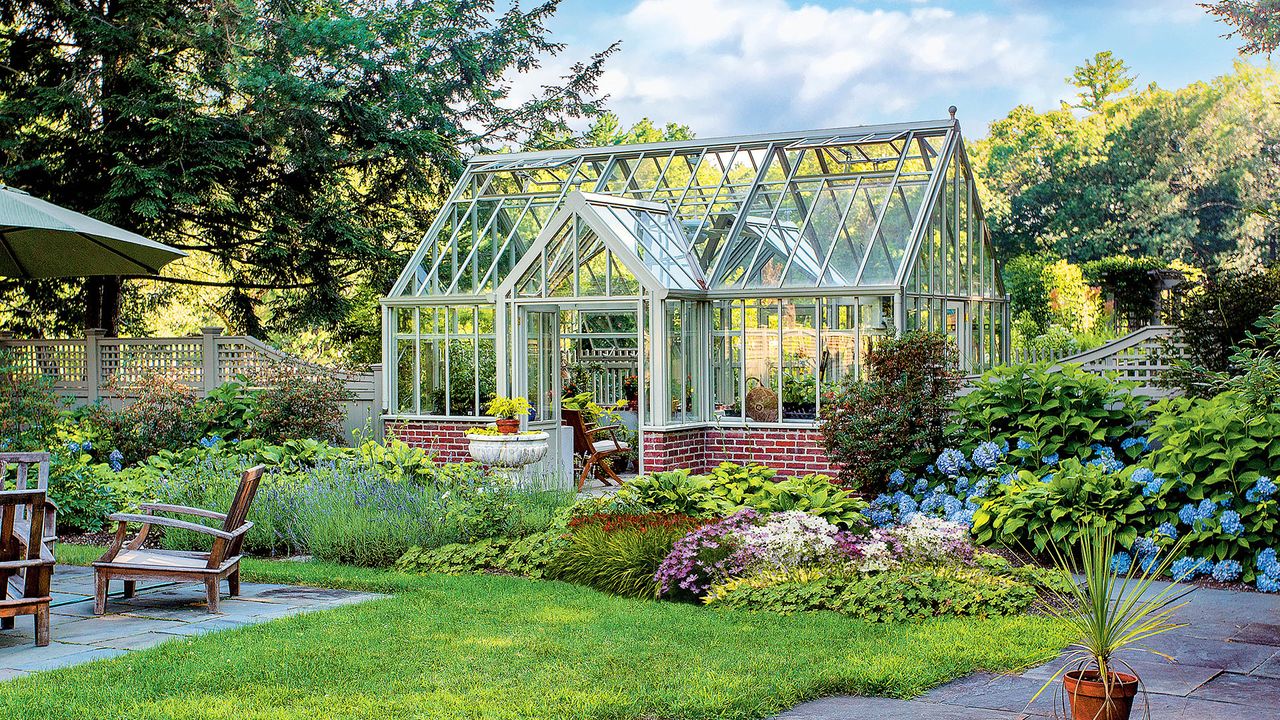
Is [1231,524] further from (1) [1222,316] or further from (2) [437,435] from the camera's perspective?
(2) [437,435]

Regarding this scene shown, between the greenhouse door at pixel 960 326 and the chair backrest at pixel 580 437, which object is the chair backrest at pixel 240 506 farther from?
the greenhouse door at pixel 960 326

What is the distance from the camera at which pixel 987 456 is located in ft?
33.0

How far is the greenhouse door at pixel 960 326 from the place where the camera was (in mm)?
15523

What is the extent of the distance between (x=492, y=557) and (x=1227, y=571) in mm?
5072

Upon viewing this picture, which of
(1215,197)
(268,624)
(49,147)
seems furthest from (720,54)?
(268,624)

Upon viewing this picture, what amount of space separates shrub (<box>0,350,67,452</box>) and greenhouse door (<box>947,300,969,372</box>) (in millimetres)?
10390

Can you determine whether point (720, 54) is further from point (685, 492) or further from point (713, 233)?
point (685, 492)

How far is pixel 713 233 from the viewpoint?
1585cm

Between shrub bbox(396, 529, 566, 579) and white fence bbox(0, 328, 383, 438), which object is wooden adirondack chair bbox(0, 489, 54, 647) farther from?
white fence bbox(0, 328, 383, 438)

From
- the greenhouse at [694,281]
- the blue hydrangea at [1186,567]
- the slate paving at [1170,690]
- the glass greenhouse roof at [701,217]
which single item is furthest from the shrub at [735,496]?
the glass greenhouse roof at [701,217]

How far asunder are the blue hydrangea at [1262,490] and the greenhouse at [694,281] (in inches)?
230

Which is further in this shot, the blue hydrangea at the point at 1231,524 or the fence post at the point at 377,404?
the fence post at the point at 377,404

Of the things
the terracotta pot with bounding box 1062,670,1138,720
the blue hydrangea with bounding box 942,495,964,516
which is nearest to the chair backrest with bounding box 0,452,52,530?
the terracotta pot with bounding box 1062,670,1138,720

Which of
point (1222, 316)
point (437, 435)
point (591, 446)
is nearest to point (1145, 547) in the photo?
point (1222, 316)
